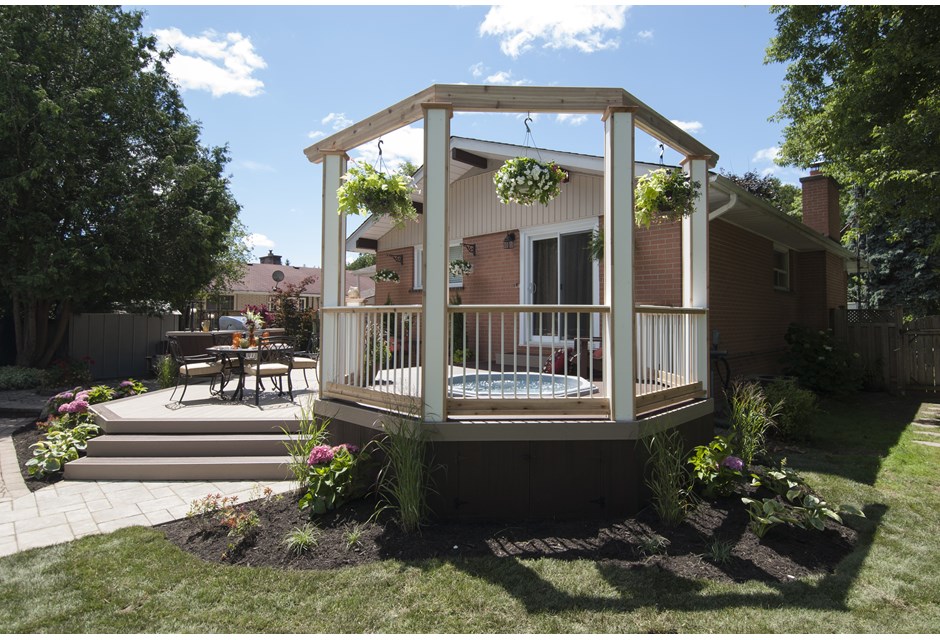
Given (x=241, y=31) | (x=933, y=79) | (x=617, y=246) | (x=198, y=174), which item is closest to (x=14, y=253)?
(x=198, y=174)

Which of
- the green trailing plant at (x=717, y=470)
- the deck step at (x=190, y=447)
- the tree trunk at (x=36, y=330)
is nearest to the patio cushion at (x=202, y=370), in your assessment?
the deck step at (x=190, y=447)

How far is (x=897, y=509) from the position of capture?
4246mm

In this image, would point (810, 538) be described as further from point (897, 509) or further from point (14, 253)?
point (14, 253)

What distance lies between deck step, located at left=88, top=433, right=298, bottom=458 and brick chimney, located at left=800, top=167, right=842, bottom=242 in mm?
13177

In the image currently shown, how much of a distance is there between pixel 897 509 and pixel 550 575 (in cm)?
330

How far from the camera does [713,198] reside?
6.84 metres

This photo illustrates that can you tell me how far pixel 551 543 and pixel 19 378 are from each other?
450 inches

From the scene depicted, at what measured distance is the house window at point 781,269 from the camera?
10.8m

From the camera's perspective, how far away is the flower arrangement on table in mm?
4000

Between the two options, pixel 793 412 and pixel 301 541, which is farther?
pixel 793 412

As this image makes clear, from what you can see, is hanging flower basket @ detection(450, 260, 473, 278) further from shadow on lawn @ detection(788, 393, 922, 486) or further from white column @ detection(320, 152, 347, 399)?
shadow on lawn @ detection(788, 393, 922, 486)

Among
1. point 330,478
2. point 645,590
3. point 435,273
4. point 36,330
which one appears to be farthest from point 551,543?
point 36,330

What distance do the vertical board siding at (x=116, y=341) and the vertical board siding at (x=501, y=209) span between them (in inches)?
285

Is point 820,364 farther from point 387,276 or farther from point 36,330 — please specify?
point 36,330
